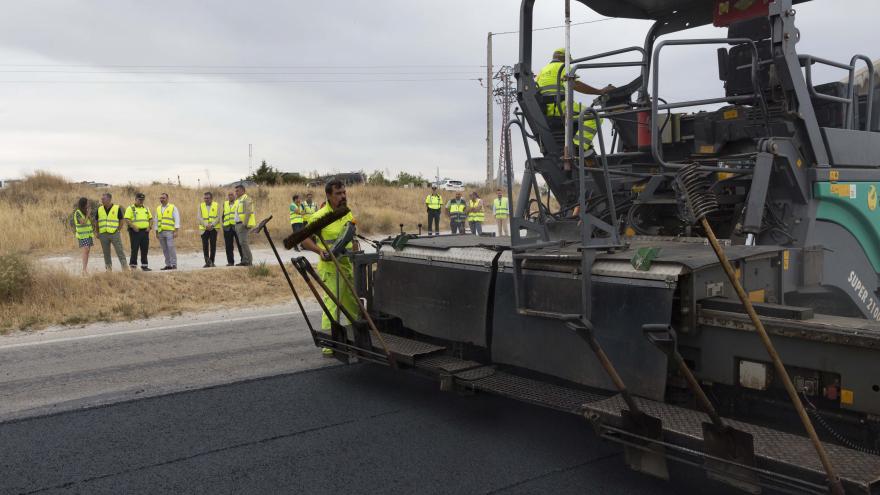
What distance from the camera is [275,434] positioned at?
450 cm

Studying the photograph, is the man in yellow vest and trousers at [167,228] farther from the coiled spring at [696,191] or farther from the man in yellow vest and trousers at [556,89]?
the coiled spring at [696,191]

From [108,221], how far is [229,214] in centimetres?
234

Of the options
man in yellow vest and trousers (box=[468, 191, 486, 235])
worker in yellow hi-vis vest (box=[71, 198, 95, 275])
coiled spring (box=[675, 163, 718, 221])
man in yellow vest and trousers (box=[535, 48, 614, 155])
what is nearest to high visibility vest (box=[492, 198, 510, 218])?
man in yellow vest and trousers (box=[468, 191, 486, 235])

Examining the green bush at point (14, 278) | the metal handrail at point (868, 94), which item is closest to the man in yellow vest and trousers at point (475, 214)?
the green bush at point (14, 278)

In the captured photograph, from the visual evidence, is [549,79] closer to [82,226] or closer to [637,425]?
[637,425]

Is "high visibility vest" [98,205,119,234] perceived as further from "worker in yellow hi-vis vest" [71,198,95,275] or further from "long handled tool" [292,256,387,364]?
"long handled tool" [292,256,387,364]

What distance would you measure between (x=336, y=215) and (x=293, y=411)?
1.47 meters

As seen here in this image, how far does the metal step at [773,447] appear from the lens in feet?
8.78

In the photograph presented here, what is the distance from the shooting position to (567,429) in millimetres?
4539

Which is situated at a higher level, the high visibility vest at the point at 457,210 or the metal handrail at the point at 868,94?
the metal handrail at the point at 868,94

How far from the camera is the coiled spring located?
3.13 m

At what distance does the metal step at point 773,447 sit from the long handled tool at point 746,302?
2.2 inches

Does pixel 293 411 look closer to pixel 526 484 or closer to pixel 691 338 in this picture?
pixel 526 484

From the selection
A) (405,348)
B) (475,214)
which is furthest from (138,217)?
(405,348)
